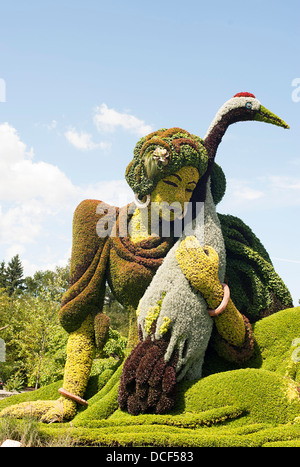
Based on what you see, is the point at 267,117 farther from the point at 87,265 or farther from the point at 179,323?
the point at 87,265

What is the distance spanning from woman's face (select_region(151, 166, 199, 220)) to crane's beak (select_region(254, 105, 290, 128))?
211cm

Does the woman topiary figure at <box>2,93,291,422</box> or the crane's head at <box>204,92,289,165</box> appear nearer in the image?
the woman topiary figure at <box>2,93,291,422</box>

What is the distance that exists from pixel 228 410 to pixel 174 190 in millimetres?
4346

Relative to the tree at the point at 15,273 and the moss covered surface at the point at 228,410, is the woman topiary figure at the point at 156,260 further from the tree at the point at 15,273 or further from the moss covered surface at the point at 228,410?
the tree at the point at 15,273

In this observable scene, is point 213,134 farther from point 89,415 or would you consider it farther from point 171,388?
point 89,415

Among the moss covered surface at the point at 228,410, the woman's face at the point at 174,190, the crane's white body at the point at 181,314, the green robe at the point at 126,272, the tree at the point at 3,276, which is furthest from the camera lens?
the tree at the point at 3,276

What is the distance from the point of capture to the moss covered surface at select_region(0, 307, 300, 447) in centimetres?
564

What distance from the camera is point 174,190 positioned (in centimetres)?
874

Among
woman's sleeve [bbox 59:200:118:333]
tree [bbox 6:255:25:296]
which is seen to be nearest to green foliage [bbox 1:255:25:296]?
tree [bbox 6:255:25:296]

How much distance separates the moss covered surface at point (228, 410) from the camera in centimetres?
564

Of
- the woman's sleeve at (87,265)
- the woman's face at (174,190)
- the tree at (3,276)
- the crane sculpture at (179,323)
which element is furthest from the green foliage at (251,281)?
the tree at (3,276)

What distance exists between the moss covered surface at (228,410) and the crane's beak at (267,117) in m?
4.32

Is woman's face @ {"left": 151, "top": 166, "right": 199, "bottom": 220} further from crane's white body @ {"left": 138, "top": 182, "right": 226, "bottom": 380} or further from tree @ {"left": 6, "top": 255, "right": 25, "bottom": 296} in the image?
tree @ {"left": 6, "top": 255, "right": 25, "bottom": 296}

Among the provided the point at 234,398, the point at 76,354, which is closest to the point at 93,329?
the point at 76,354
